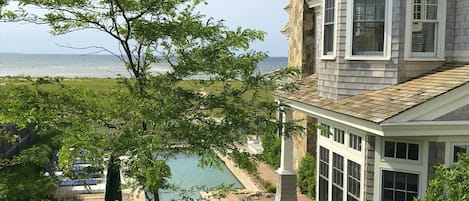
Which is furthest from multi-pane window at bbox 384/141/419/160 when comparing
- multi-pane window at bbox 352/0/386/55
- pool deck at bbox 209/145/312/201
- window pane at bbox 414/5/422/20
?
pool deck at bbox 209/145/312/201

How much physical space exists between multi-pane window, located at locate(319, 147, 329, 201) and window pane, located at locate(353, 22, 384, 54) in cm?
189

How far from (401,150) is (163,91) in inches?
136

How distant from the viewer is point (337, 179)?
7918 millimetres

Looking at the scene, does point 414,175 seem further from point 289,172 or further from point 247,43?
point 289,172

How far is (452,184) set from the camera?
410 centimetres

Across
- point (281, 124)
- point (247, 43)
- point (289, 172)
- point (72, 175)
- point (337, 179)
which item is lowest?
point (289, 172)

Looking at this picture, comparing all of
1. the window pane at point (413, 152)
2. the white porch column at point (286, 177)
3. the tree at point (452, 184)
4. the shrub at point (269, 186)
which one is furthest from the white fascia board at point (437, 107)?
the shrub at point (269, 186)

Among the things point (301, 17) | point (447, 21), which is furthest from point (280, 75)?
point (301, 17)

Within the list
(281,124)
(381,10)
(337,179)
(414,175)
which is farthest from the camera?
(337,179)

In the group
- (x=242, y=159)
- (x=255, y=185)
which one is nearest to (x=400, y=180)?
(x=242, y=159)

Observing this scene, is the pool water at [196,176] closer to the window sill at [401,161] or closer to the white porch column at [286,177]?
the white porch column at [286,177]

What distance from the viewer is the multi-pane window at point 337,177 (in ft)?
25.4

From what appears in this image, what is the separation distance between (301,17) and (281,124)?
25.4 ft

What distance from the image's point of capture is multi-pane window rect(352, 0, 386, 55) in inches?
288
